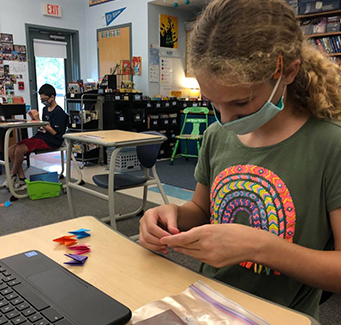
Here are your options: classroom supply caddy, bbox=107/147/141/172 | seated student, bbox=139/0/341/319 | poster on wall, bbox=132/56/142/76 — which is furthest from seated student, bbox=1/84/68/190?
seated student, bbox=139/0/341/319

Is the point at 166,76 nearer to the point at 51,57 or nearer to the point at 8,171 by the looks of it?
the point at 51,57

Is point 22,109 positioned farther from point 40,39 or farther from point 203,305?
point 203,305

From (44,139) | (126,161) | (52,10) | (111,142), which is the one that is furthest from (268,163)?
(52,10)

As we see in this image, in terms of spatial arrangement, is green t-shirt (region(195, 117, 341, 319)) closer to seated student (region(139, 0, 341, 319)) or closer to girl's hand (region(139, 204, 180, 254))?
seated student (region(139, 0, 341, 319))

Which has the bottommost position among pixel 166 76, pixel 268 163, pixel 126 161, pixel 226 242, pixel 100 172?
pixel 100 172

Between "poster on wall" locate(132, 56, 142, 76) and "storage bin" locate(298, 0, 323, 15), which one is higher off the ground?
"storage bin" locate(298, 0, 323, 15)

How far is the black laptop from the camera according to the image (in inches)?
21.0

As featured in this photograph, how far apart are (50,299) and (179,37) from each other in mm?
6182

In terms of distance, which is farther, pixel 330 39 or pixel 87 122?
pixel 87 122

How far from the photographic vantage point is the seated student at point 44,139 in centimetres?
377

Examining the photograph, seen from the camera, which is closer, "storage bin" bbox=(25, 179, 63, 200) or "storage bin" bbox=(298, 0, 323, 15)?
"storage bin" bbox=(25, 179, 63, 200)

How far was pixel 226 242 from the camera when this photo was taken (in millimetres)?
622

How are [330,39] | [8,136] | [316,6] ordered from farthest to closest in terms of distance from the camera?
[330,39] < [316,6] < [8,136]

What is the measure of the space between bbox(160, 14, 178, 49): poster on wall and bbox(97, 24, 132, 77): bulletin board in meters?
0.56
